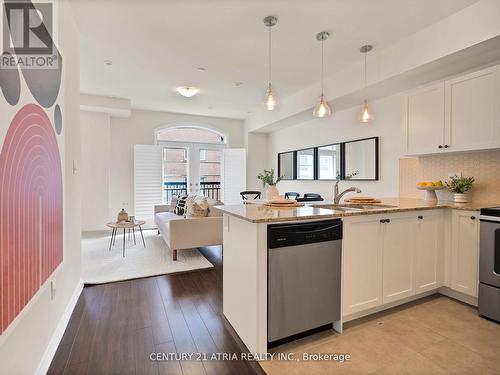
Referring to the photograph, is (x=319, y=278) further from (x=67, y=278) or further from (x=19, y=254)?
(x=67, y=278)

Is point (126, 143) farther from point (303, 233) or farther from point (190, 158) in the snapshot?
point (303, 233)

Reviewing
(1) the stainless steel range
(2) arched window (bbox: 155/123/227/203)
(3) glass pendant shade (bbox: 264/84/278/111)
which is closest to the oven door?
(1) the stainless steel range

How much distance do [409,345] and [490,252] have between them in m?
1.16

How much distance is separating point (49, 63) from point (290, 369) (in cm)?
260

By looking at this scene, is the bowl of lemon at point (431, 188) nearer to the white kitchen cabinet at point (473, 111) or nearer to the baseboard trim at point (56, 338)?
the white kitchen cabinet at point (473, 111)

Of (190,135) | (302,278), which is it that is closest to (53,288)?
(302,278)

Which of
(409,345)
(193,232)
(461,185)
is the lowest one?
(409,345)

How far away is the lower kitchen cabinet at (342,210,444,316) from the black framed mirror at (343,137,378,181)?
157cm

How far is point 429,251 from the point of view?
102 inches

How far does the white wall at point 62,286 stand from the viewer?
129 cm

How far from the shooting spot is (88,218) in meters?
5.79

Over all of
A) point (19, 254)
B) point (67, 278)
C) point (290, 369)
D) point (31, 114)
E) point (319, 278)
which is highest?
point (31, 114)

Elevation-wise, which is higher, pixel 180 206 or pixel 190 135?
pixel 190 135

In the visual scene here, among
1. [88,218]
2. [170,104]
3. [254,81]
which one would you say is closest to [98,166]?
[88,218]
